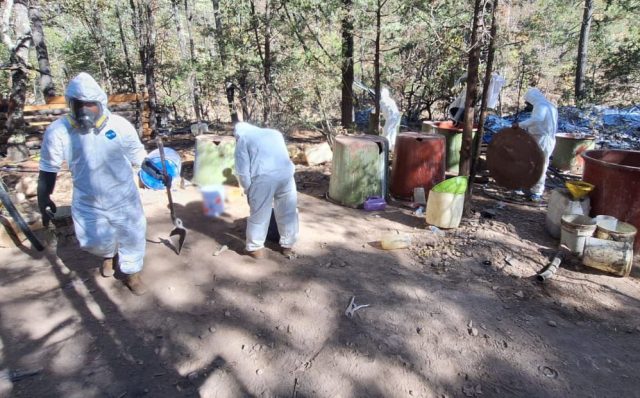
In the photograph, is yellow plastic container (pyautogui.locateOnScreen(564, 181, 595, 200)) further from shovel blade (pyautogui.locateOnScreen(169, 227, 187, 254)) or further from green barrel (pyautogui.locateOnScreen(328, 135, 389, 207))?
shovel blade (pyautogui.locateOnScreen(169, 227, 187, 254))

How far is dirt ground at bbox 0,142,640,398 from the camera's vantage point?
245 centimetres

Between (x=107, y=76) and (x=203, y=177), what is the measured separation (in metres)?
9.52

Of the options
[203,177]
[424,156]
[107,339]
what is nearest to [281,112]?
[203,177]

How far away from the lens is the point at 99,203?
9.91ft

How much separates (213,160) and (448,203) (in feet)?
12.2

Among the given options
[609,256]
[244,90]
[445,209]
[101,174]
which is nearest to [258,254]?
[101,174]

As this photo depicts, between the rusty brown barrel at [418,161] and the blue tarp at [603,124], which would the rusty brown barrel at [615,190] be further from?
the blue tarp at [603,124]

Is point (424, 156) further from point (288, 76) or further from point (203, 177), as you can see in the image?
point (288, 76)

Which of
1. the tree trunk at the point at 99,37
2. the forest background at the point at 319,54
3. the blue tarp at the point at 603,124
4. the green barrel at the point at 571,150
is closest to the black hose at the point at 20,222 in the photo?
the forest background at the point at 319,54

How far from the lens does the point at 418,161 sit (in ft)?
18.2

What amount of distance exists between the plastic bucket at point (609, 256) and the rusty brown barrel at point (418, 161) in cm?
221

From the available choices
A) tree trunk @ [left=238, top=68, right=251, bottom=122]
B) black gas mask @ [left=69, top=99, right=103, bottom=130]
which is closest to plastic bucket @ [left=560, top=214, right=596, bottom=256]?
black gas mask @ [left=69, top=99, right=103, bottom=130]

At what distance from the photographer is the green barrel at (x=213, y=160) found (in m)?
6.32

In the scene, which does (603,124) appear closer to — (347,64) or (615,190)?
(347,64)
